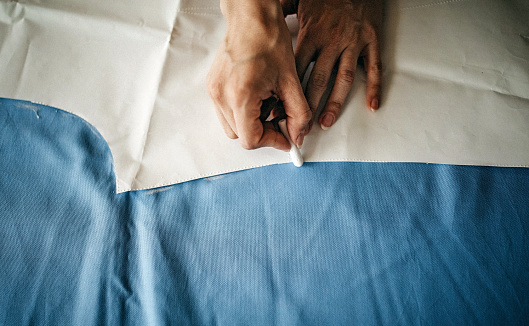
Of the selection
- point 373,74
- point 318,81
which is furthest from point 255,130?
point 373,74

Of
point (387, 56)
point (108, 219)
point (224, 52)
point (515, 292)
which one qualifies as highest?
point (224, 52)

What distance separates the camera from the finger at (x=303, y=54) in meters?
0.59

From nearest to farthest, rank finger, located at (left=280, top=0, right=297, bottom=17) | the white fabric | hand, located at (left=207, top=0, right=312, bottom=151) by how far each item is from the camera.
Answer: hand, located at (left=207, top=0, right=312, bottom=151) < the white fabric < finger, located at (left=280, top=0, right=297, bottom=17)

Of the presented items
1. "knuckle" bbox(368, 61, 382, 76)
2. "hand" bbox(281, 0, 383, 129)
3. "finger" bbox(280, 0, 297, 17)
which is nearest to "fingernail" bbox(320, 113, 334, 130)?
"hand" bbox(281, 0, 383, 129)

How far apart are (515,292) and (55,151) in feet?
2.69

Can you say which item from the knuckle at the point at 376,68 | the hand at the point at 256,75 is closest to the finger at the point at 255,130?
the hand at the point at 256,75

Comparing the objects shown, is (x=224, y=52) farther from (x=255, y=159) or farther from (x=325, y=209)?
(x=325, y=209)

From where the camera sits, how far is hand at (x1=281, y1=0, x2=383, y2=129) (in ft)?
1.92

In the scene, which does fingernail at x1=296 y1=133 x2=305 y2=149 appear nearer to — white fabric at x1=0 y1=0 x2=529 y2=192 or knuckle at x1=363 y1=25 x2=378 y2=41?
white fabric at x1=0 y1=0 x2=529 y2=192

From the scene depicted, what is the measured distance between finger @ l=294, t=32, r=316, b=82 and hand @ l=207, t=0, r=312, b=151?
0.31ft

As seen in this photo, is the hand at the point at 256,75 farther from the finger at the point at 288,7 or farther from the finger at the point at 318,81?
the finger at the point at 288,7

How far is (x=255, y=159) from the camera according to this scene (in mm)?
587

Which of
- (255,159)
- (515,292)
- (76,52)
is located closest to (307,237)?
(255,159)

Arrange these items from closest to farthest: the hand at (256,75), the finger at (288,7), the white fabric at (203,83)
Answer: the hand at (256,75) → the white fabric at (203,83) → the finger at (288,7)
